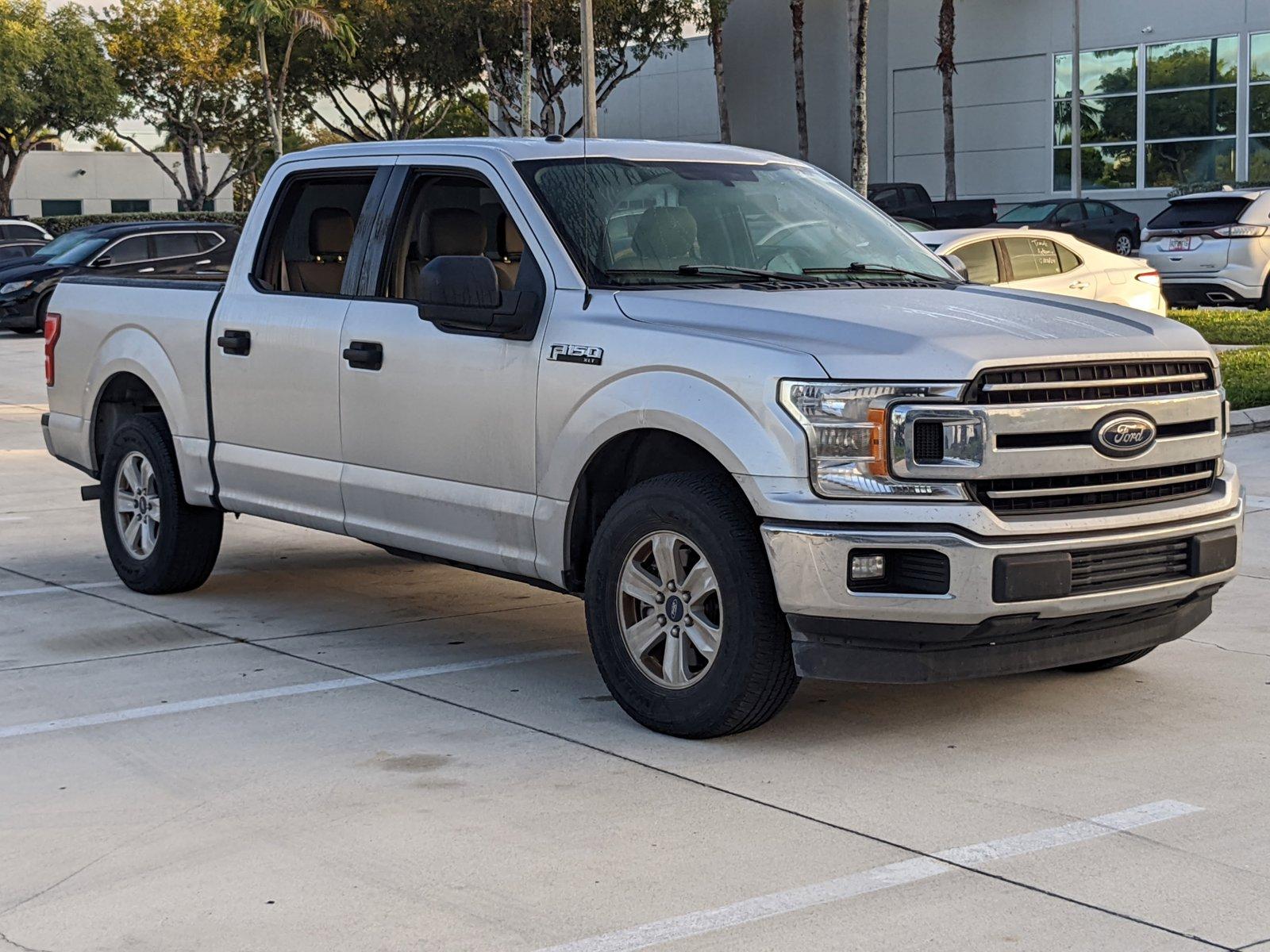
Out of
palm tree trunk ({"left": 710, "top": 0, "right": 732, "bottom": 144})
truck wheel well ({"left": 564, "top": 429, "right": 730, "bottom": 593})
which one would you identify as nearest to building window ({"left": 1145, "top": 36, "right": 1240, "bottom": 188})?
palm tree trunk ({"left": 710, "top": 0, "right": 732, "bottom": 144})

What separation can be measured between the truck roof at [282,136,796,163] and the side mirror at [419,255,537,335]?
647mm

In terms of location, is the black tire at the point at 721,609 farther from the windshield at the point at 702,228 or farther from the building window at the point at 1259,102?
the building window at the point at 1259,102

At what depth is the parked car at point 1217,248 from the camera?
23359mm

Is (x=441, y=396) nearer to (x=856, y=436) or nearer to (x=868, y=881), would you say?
(x=856, y=436)

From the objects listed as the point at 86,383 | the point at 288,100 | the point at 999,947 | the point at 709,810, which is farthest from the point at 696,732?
the point at 288,100

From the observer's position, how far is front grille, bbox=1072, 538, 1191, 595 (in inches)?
216

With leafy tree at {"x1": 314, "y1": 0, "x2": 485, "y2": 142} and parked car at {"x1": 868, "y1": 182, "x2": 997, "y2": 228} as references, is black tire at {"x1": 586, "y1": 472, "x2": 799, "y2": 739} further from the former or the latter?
leafy tree at {"x1": 314, "y1": 0, "x2": 485, "y2": 142}

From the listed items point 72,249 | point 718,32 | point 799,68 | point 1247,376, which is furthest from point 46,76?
point 1247,376

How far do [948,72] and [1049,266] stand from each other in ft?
103

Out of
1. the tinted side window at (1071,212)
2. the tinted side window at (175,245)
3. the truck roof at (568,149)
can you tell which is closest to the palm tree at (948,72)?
the tinted side window at (1071,212)

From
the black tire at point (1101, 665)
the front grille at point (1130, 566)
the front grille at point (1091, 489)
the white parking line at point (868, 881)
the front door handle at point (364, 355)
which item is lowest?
the black tire at point (1101, 665)

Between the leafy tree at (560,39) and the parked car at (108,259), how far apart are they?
23.1 meters

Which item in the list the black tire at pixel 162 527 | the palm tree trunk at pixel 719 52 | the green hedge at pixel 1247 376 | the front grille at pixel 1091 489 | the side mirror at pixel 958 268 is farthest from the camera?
the palm tree trunk at pixel 719 52

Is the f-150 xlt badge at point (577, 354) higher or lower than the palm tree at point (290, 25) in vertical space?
lower
